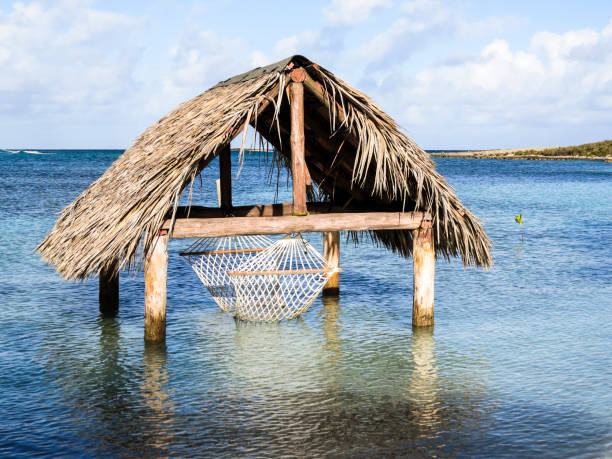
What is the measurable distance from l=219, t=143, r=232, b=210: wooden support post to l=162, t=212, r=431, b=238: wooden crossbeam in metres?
1.75

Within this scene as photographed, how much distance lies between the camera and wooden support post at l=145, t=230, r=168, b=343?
780cm

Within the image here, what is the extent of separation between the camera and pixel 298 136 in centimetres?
815

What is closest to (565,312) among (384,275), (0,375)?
(384,275)

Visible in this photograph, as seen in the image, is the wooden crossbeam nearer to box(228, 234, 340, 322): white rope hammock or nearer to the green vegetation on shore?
box(228, 234, 340, 322): white rope hammock

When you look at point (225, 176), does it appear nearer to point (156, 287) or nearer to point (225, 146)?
point (225, 146)

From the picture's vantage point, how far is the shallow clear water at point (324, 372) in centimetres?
616

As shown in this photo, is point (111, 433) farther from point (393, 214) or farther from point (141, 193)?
point (393, 214)

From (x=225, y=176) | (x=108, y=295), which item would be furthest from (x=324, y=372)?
(x=108, y=295)

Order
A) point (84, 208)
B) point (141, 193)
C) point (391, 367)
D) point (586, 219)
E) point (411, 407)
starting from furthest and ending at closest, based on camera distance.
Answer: point (586, 219), point (84, 208), point (391, 367), point (141, 193), point (411, 407)

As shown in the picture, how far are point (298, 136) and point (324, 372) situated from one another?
2854 mm

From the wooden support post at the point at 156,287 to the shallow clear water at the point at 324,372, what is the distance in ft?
1.23

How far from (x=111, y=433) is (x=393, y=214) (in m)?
4.42

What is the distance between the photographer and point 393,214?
8.81 m

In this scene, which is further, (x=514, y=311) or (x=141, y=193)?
(x=514, y=311)
